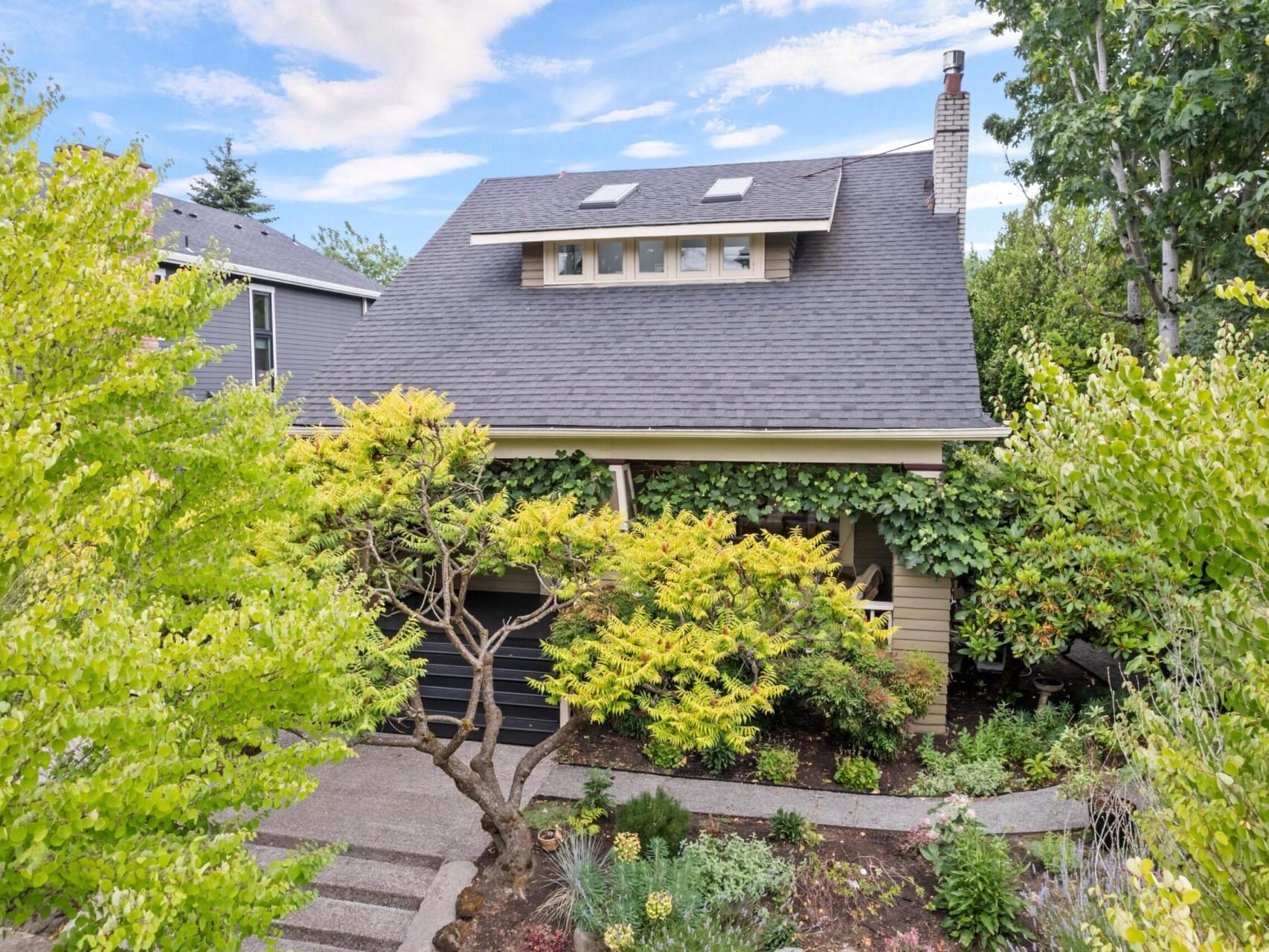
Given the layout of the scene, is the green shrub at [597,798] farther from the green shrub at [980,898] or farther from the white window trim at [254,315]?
the white window trim at [254,315]

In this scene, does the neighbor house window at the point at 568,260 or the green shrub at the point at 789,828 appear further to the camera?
the neighbor house window at the point at 568,260

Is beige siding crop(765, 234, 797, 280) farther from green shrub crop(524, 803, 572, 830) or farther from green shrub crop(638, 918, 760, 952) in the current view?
green shrub crop(638, 918, 760, 952)

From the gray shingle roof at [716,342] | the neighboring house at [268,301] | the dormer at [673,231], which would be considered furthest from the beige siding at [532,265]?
the neighboring house at [268,301]

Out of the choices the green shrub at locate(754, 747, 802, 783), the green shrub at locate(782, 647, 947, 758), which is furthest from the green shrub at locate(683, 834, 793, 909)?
the green shrub at locate(782, 647, 947, 758)

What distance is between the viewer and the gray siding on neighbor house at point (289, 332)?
1661 centimetres

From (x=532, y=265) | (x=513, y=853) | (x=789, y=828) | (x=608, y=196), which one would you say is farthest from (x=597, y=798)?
(x=608, y=196)

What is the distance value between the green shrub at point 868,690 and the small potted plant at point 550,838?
2.83 metres

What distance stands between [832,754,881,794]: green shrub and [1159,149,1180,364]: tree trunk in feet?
27.9

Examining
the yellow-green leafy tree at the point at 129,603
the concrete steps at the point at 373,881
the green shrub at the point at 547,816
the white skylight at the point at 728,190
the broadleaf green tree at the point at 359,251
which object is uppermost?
the broadleaf green tree at the point at 359,251

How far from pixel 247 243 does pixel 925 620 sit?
1807cm

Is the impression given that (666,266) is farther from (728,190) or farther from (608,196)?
(608,196)

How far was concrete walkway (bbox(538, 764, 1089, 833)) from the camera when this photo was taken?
7.04 metres

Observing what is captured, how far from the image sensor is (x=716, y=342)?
1088 centimetres

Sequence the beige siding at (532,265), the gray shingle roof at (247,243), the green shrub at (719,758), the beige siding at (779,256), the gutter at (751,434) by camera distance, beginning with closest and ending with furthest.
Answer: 1. the green shrub at (719,758)
2. the gutter at (751,434)
3. the beige siding at (779,256)
4. the beige siding at (532,265)
5. the gray shingle roof at (247,243)
